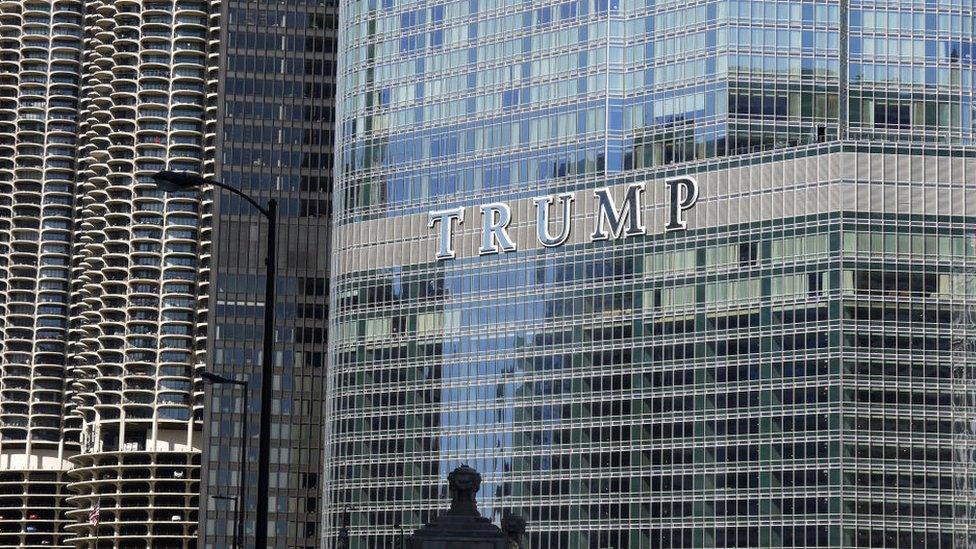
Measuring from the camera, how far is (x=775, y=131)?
171m

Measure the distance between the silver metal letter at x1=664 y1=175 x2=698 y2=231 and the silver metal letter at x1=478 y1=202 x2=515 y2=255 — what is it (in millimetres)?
17187

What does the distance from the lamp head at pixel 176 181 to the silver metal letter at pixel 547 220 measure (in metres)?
141

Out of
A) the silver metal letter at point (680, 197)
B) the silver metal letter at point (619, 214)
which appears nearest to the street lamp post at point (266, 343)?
the silver metal letter at point (680, 197)

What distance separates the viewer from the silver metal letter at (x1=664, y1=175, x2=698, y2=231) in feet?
560

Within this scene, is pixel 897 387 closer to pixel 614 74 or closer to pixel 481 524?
pixel 614 74

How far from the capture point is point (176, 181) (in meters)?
38.4

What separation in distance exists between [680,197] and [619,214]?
6.42 meters

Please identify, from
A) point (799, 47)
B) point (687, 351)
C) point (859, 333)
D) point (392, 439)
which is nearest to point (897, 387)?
point (859, 333)

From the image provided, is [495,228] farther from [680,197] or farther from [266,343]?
[266,343]

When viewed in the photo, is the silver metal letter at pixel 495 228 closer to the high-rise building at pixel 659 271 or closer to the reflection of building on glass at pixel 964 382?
the high-rise building at pixel 659 271

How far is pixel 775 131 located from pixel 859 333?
1978 centimetres

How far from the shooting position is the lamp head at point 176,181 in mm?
38000

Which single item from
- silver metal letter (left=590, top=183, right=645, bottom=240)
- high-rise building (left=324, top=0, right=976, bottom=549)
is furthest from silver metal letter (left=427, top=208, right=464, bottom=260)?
silver metal letter (left=590, top=183, right=645, bottom=240)

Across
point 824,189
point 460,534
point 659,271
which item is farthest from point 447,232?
point 460,534
